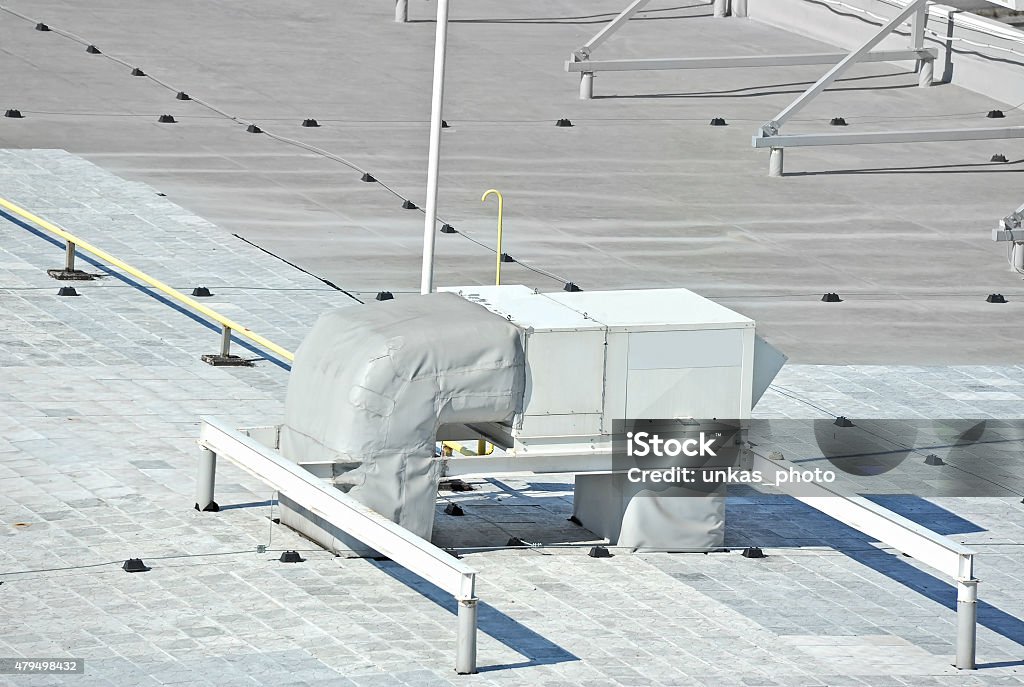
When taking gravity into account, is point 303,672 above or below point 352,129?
below

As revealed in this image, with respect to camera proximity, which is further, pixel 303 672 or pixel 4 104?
pixel 4 104

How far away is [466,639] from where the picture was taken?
11102 mm

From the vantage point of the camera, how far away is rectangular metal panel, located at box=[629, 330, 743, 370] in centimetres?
1317

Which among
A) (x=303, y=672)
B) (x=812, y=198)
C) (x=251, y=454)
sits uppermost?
(x=812, y=198)

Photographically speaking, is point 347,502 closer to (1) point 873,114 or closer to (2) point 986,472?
(2) point 986,472

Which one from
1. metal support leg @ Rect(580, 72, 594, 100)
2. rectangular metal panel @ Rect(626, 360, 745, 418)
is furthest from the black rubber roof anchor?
metal support leg @ Rect(580, 72, 594, 100)

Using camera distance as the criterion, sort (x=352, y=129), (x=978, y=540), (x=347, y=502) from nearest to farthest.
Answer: (x=347, y=502) → (x=978, y=540) → (x=352, y=129)

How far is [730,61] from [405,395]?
1837 cm

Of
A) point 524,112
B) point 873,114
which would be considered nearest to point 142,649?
point 524,112

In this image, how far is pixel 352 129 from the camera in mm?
26547

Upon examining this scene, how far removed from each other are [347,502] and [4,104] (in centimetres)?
1561

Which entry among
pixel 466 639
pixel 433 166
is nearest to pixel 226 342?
pixel 433 166

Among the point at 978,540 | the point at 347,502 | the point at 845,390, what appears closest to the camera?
the point at 347,502

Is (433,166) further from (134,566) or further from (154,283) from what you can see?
(134,566)
